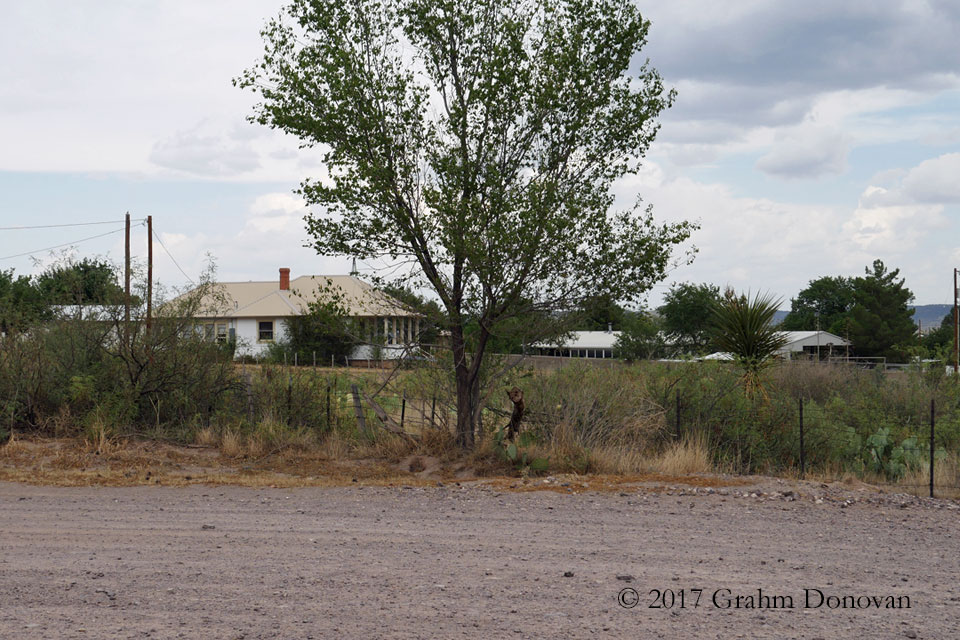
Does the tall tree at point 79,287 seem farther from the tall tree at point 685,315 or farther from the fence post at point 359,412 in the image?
the tall tree at point 685,315

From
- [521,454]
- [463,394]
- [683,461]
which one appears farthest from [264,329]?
[683,461]

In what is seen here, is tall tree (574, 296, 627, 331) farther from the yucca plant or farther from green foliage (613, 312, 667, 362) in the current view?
green foliage (613, 312, 667, 362)

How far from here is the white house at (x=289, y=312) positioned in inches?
617

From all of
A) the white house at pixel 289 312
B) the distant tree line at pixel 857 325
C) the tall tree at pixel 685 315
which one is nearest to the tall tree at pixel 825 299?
the distant tree line at pixel 857 325

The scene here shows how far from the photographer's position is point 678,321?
68.1 meters

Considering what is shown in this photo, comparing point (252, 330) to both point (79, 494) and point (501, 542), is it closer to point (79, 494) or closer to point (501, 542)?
point (79, 494)

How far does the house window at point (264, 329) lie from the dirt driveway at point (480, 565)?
1772 inches

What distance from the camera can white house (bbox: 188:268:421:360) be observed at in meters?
15.7

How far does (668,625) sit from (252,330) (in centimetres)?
5277

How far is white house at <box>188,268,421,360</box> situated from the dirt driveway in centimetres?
417

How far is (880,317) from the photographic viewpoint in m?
71.8

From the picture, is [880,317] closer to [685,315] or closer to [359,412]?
[685,315]

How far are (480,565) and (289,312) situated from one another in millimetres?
49272

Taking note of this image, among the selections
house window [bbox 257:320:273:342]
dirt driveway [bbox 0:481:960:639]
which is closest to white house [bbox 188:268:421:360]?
house window [bbox 257:320:273:342]
